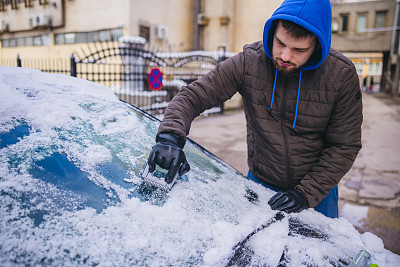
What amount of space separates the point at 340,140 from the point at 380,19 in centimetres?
2392

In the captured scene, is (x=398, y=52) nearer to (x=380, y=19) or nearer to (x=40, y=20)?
(x=380, y=19)

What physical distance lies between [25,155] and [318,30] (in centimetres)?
124

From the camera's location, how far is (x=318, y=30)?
1.24 metres

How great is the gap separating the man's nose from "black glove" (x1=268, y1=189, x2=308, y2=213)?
0.62 metres

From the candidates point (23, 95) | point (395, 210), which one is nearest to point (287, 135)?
point (23, 95)

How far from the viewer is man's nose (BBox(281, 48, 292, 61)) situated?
4.28 feet

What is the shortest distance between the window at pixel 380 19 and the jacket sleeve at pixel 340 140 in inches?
932

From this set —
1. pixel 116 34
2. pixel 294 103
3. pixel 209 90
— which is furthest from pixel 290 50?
pixel 116 34

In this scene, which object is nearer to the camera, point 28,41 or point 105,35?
point 105,35

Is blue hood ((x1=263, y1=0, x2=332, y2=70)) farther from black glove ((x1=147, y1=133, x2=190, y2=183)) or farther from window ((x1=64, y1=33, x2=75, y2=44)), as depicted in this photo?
window ((x1=64, y1=33, x2=75, y2=44))

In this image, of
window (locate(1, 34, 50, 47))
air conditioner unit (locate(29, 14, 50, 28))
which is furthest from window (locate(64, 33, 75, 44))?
window (locate(1, 34, 50, 47))

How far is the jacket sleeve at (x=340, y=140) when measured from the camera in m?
1.39

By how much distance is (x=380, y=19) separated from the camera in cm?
2036

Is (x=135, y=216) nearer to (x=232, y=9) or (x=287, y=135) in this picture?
(x=287, y=135)
